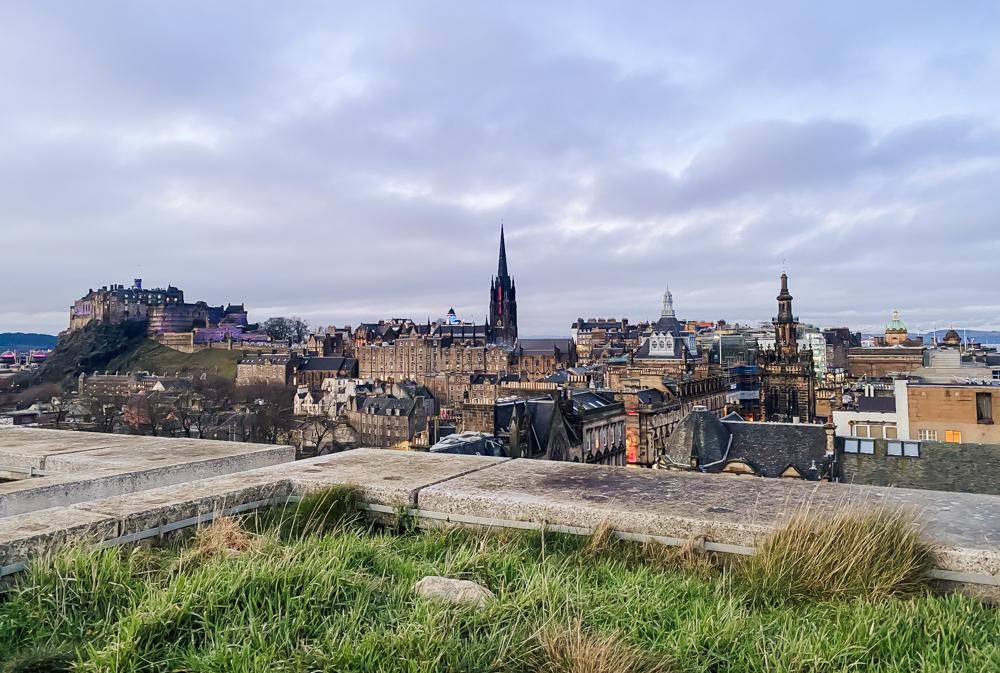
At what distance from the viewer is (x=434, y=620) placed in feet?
6.92

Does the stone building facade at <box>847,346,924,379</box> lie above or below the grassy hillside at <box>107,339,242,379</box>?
below

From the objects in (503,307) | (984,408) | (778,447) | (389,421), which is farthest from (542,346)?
(778,447)

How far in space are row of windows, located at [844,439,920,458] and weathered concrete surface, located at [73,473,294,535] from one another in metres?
25.8

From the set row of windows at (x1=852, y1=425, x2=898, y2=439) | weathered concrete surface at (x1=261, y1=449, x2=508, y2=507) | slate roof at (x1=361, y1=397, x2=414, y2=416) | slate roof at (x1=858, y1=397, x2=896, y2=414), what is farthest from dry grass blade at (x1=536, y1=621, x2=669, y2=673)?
slate roof at (x1=361, y1=397, x2=414, y2=416)

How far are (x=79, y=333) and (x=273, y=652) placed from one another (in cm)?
17558

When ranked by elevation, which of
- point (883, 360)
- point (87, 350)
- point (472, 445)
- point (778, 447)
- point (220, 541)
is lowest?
point (778, 447)

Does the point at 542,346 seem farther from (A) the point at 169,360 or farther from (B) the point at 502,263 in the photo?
(A) the point at 169,360

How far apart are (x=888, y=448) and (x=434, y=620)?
89.1ft

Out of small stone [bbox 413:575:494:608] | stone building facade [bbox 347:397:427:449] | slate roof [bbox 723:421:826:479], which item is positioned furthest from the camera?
stone building facade [bbox 347:397:427:449]

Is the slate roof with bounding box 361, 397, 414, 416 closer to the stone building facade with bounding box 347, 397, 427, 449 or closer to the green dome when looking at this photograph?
the stone building facade with bounding box 347, 397, 427, 449

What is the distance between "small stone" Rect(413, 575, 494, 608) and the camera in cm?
236

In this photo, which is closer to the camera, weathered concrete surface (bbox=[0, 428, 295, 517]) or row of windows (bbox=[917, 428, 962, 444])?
weathered concrete surface (bbox=[0, 428, 295, 517])

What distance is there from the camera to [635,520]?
3010mm

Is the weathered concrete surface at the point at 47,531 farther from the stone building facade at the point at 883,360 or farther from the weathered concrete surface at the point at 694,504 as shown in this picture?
the stone building facade at the point at 883,360
